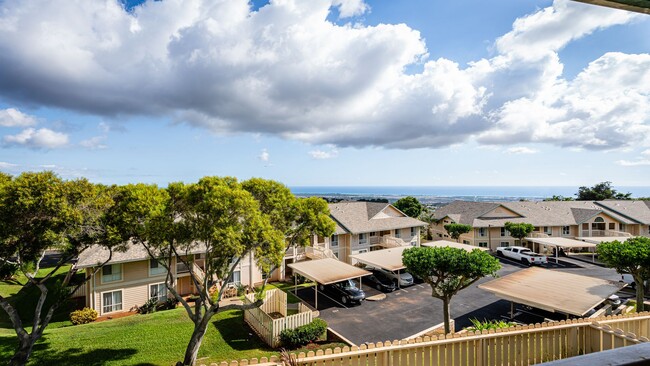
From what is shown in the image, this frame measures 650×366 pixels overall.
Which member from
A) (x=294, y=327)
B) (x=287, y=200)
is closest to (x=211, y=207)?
(x=287, y=200)

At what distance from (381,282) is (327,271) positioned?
5682 mm

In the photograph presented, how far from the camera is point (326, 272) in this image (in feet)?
74.9

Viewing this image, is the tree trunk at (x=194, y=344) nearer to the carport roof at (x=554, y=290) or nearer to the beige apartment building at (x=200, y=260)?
the beige apartment building at (x=200, y=260)

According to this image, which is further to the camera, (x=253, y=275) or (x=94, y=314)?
(x=253, y=275)

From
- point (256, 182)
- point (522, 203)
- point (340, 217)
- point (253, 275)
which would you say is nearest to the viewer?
point (256, 182)

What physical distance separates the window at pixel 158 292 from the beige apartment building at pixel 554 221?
36633mm

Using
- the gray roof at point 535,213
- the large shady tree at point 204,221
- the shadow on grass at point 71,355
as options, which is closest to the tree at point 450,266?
the large shady tree at point 204,221

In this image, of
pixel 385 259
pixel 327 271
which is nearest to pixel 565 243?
pixel 385 259

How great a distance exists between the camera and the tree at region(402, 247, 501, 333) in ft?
50.2

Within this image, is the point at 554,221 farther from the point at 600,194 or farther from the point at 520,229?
the point at 600,194

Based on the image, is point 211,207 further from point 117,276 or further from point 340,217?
point 340,217

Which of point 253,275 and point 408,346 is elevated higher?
point 408,346

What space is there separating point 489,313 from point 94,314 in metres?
25.2

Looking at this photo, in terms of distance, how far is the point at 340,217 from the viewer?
3553 cm
